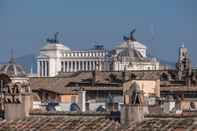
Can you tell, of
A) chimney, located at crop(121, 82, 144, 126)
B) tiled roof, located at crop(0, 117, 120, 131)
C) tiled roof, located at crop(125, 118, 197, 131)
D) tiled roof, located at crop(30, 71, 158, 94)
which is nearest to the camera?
tiled roof, located at crop(125, 118, 197, 131)

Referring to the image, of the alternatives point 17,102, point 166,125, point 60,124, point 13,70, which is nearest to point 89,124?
point 60,124

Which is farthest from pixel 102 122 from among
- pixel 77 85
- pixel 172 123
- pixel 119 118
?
pixel 77 85

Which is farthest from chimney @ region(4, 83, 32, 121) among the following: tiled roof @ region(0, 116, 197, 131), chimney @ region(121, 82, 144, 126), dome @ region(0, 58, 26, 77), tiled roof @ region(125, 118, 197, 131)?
dome @ region(0, 58, 26, 77)

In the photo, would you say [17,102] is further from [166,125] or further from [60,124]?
[166,125]

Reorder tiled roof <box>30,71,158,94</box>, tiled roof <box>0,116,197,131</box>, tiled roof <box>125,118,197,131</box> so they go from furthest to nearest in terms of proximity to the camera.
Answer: tiled roof <box>30,71,158,94</box>
tiled roof <box>0,116,197,131</box>
tiled roof <box>125,118,197,131</box>

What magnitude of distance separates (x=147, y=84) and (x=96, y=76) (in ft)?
80.9

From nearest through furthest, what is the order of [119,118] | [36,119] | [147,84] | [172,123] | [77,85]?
[172,123], [119,118], [36,119], [147,84], [77,85]

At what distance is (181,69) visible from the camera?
11181 centimetres

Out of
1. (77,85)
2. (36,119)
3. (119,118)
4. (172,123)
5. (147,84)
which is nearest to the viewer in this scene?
(172,123)

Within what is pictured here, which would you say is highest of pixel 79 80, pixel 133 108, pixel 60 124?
pixel 79 80

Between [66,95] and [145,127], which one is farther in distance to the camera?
[66,95]

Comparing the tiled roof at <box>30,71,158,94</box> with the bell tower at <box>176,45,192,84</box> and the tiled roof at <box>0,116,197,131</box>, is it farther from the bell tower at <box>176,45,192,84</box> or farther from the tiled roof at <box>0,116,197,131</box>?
the tiled roof at <box>0,116,197,131</box>

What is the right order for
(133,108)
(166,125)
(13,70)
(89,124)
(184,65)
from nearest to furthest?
(166,125) < (133,108) < (89,124) < (13,70) < (184,65)

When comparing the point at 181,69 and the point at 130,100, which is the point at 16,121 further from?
the point at 181,69
